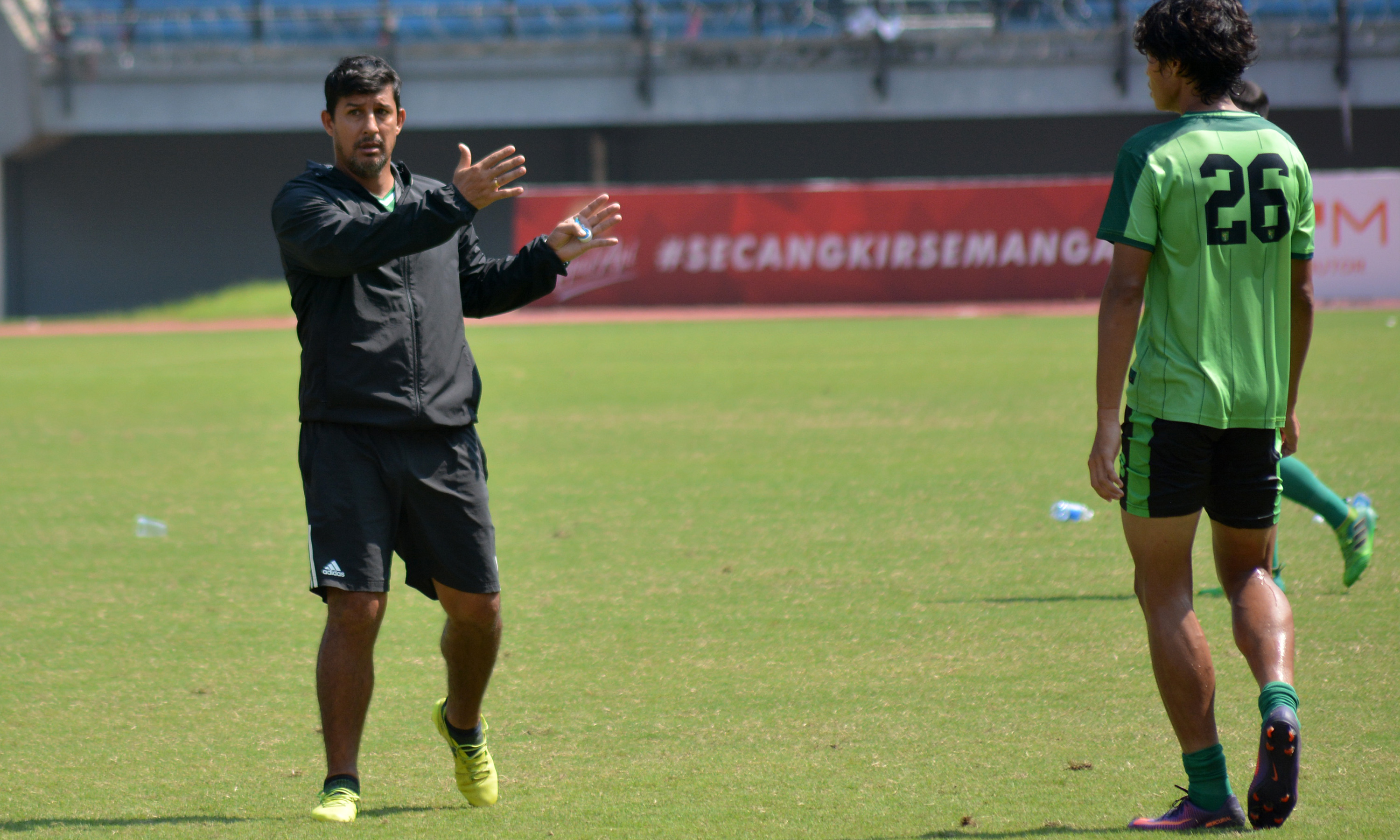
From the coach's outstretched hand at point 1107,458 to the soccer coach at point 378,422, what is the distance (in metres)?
1.63

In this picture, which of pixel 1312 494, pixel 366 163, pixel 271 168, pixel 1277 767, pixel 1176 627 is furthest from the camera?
pixel 271 168

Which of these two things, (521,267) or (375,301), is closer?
(375,301)

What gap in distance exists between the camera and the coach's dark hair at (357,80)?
407 centimetres

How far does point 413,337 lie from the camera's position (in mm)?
4109

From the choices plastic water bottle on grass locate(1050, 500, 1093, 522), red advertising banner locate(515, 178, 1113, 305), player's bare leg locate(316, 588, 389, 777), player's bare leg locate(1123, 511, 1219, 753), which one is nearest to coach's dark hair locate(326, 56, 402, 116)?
player's bare leg locate(316, 588, 389, 777)

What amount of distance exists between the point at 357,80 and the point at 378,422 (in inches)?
36.2

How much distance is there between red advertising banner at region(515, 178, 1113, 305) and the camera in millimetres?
27250

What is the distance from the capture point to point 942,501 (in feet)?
28.8

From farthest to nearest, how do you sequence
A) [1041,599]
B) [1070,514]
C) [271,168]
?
[271,168] < [1070,514] < [1041,599]

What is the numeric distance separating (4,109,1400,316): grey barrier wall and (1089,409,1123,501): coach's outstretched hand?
32.4 meters

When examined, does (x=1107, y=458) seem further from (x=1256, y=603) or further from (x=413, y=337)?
(x=413, y=337)

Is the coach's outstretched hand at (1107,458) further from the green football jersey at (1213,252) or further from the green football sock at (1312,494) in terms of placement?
the green football sock at (1312,494)

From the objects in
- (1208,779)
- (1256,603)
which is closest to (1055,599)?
(1256,603)

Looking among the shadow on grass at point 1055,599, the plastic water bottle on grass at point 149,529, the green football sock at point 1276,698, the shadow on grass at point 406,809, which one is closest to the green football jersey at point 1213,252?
the green football sock at point 1276,698
